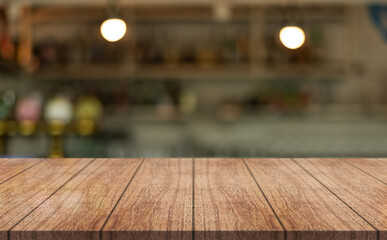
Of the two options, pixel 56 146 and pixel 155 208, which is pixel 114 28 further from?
pixel 155 208

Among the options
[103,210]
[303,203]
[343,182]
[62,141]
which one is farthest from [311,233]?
[62,141]

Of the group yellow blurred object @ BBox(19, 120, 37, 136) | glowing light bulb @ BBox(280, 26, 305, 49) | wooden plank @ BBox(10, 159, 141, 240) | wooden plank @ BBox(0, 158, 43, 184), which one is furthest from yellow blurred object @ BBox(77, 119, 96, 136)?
wooden plank @ BBox(10, 159, 141, 240)

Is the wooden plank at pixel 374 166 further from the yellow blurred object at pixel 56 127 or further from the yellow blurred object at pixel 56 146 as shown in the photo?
the yellow blurred object at pixel 56 127

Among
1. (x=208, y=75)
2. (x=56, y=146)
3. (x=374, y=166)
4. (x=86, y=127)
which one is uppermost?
(x=208, y=75)

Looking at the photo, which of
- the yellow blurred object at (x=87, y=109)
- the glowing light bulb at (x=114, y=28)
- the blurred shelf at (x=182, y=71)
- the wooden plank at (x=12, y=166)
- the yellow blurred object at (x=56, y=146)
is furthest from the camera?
the blurred shelf at (x=182, y=71)

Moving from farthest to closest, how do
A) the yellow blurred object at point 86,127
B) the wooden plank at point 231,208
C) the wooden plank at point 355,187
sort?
the yellow blurred object at point 86,127, the wooden plank at point 355,187, the wooden plank at point 231,208

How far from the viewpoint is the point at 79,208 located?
122 cm

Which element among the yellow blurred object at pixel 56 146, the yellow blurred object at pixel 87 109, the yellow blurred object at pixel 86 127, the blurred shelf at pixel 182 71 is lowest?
the yellow blurred object at pixel 56 146

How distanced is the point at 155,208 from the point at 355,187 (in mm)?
565

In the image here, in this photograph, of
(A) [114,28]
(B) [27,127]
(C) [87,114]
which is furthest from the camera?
(C) [87,114]

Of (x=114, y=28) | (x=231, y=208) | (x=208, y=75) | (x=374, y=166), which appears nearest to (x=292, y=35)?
(x=114, y=28)

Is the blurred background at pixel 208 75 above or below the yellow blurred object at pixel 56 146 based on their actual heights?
above

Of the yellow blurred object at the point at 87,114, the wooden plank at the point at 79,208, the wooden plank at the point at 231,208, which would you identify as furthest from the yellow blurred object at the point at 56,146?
the wooden plank at the point at 231,208

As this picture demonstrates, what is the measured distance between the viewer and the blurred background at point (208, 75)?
461 cm
